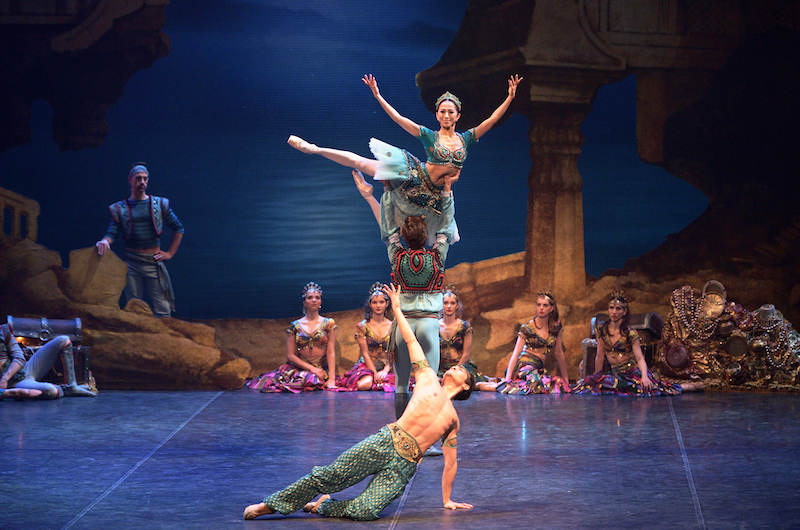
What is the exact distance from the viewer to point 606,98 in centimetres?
796

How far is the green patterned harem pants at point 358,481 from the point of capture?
3410 millimetres

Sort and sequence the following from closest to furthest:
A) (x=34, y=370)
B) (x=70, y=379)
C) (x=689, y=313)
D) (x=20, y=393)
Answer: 1. (x=20, y=393)
2. (x=34, y=370)
3. (x=70, y=379)
4. (x=689, y=313)

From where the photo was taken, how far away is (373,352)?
7320mm

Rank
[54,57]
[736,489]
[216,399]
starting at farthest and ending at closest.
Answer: [54,57] < [216,399] < [736,489]

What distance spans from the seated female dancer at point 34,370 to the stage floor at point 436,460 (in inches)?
5.6

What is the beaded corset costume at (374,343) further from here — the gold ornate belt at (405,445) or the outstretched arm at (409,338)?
the gold ornate belt at (405,445)

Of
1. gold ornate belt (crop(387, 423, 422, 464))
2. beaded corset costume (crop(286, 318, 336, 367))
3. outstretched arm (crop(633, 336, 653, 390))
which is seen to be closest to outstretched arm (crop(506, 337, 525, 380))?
outstretched arm (crop(633, 336, 653, 390))

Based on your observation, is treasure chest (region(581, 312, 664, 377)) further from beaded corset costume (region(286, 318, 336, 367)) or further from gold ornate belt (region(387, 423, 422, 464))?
gold ornate belt (region(387, 423, 422, 464))

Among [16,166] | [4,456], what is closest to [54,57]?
[16,166]

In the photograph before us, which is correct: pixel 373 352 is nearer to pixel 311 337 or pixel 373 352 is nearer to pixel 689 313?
pixel 311 337

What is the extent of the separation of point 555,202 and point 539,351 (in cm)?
158

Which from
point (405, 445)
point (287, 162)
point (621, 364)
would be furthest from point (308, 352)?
point (405, 445)

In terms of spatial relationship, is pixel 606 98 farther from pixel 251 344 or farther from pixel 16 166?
pixel 16 166

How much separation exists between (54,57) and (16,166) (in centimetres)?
102
